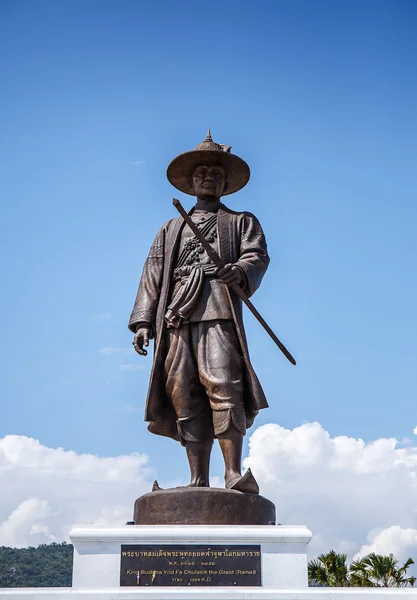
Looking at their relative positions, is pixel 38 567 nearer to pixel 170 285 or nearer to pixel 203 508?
pixel 170 285

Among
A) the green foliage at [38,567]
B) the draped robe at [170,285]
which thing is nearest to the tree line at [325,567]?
the green foliage at [38,567]

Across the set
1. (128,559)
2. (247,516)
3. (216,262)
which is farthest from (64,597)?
(216,262)

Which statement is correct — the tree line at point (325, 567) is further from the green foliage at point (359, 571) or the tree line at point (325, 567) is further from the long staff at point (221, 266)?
the long staff at point (221, 266)

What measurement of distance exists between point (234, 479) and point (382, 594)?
6.74 ft

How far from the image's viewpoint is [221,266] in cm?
966

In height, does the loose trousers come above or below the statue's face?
below

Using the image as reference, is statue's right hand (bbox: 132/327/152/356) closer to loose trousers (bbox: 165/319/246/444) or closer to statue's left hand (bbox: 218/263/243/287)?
loose trousers (bbox: 165/319/246/444)

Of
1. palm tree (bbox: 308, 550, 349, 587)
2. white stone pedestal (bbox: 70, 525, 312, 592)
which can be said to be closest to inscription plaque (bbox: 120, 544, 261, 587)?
white stone pedestal (bbox: 70, 525, 312, 592)

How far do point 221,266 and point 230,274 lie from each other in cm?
15

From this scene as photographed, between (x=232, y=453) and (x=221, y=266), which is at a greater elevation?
(x=221, y=266)

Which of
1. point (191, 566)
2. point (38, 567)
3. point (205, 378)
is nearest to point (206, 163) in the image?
point (205, 378)

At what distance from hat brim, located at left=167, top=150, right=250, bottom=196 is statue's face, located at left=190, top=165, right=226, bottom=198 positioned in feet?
0.23

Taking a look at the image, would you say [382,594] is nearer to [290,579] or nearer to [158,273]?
[290,579]

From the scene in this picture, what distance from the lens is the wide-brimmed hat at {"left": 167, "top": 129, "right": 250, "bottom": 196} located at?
10.4 meters
